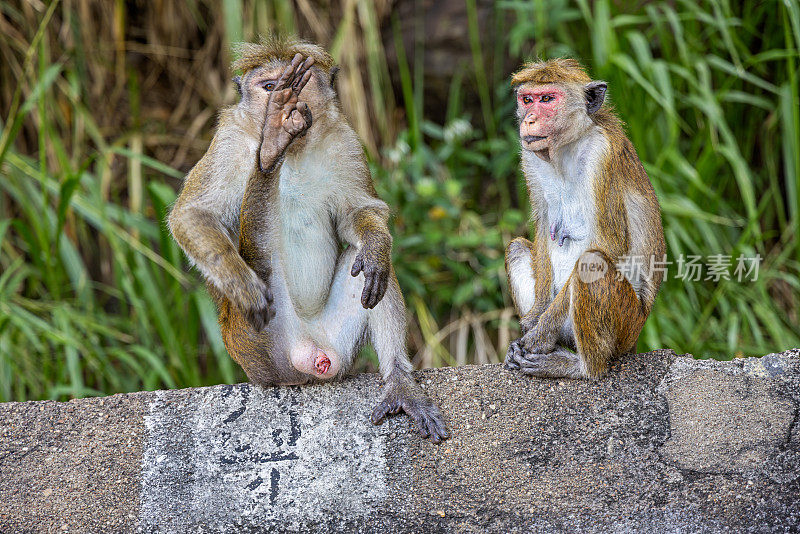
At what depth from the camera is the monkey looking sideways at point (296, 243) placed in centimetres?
322

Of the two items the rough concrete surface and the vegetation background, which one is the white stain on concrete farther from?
the vegetation background

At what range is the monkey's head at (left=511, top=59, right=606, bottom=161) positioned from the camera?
3.39 meters

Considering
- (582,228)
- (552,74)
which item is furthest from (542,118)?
(582,228)

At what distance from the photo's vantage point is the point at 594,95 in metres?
3.47

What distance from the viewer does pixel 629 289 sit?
3.33 m

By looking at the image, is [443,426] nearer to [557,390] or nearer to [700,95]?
[557,390]

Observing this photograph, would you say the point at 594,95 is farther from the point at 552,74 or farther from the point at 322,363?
the point at 322,363

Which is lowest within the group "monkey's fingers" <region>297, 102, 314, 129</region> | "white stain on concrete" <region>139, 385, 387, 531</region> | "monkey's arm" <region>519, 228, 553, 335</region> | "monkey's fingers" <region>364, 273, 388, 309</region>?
"white stain on concrete" <region>139, 385, 387, 531</region>

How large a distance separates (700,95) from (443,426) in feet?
9.93

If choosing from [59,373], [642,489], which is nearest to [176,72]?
[59,373]

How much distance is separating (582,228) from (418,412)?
101cm

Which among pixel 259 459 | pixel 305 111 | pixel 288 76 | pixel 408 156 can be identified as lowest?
pixel 259 459

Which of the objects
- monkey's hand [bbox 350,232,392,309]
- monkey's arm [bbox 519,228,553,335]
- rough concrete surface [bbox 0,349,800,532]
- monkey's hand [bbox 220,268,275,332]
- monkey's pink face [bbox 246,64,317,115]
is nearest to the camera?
rough concrete surface [bbox 0,349,800,532]

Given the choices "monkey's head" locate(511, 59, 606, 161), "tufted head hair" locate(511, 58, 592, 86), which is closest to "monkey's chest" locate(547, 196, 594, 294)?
"monkey's head" locate(511, 59, 606, 161)
